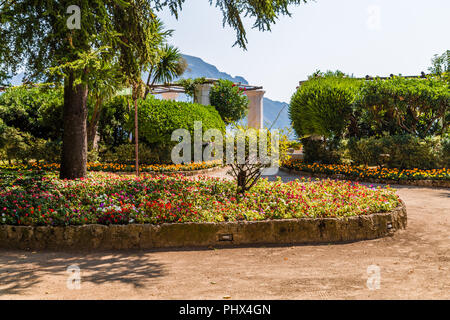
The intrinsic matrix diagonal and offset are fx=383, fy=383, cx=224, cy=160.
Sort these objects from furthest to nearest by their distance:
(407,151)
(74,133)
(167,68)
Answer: (167,68), (407,151), (74,133)

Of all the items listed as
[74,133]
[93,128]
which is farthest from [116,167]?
[74,133]

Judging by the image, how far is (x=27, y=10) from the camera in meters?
8.47

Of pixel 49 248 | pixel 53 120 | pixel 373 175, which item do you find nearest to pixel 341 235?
pixel 49 248

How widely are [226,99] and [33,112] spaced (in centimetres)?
1010

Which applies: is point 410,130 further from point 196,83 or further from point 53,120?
point 53,120

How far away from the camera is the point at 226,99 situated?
2181 centimetres

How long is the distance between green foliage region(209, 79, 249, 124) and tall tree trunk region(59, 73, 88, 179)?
1265cm

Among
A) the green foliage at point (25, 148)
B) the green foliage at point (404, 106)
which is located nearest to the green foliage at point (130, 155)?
the green foliage at point (25, 148)

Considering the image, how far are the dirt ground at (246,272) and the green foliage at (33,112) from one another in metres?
10.9

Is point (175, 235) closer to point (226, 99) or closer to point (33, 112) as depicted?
point (33, 112)

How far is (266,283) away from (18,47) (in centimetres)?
797

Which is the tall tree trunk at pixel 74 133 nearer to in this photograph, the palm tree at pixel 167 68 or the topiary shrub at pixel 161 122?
the topiary shrub at pixel 161 122

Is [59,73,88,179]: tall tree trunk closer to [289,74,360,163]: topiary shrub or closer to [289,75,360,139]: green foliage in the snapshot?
[289,74,360,163]: topiary shrub

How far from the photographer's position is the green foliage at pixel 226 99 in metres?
21.8
